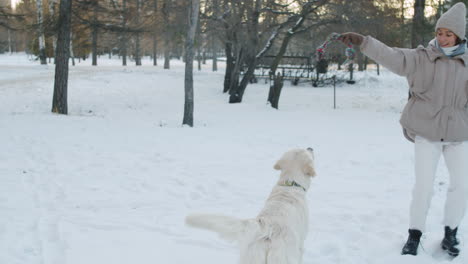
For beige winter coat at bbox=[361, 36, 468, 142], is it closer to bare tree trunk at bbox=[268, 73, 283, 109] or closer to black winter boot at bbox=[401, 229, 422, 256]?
black winter boot at bbox=[401, 229, 422, 256]

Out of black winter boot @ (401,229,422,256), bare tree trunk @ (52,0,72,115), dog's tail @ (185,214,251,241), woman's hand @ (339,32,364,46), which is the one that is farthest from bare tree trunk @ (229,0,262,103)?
dog's tail @ (185,214,251,241)

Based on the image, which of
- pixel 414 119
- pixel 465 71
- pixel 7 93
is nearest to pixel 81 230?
pixel 414 119

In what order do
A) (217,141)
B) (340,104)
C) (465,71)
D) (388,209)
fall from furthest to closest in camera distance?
1. (340,104)
2. (217,141)
3. (388,209)
4. (465,71)

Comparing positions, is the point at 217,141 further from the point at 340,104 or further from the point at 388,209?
the point at 340,104

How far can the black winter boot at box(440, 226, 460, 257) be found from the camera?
12.5ft

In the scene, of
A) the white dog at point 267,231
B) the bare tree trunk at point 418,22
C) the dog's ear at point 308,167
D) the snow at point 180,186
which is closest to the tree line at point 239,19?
the bare tree trunk at point 418,22

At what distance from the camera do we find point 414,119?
12.1ft

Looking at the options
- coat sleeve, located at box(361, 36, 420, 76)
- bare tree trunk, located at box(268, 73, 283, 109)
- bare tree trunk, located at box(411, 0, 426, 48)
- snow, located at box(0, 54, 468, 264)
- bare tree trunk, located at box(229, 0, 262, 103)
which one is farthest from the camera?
bare tree trunk, located at box(268, 73, 283, 109)

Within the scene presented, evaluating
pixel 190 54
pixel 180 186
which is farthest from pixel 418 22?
pixel 180 186

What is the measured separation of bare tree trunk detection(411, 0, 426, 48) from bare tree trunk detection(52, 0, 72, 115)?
11.8m

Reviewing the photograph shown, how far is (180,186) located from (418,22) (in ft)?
41.0

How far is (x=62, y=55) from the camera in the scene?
42.8 ft

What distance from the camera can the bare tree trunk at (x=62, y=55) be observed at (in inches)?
504

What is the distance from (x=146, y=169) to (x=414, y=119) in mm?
4508
